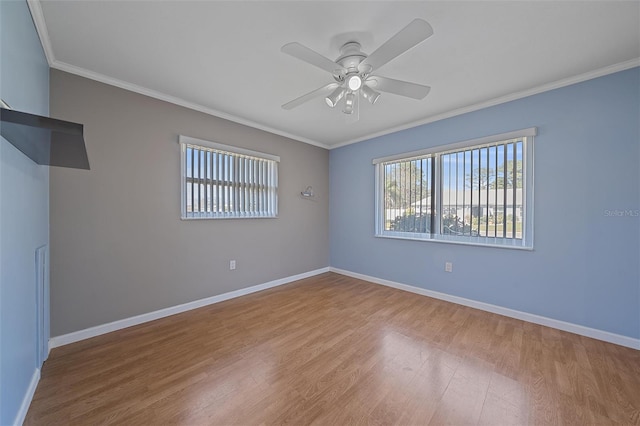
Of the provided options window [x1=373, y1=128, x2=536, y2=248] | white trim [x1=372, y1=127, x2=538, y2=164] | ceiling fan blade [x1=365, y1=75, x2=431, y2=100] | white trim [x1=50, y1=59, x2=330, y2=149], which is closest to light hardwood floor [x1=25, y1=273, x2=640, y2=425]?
window [x1=373, y1=128, x2=536, y2=248]

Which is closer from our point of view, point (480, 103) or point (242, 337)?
point (242, 337)

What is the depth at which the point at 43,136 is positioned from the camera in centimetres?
112

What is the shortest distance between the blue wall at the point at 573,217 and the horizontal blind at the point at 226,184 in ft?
7.78

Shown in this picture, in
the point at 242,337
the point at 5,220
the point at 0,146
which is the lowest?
the point at 242,337

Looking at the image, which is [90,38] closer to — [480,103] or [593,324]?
[480,103]

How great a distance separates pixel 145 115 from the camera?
99.7 inches

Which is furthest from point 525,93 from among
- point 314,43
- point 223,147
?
point 223,147

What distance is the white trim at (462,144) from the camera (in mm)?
2549

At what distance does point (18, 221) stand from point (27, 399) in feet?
3.45

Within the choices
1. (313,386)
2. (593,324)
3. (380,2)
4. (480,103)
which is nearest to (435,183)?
(480,103)

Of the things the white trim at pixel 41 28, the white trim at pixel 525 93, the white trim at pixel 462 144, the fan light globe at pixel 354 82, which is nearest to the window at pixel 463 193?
the white trim at pixel 462 144

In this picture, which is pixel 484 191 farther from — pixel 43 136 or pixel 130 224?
pixel 130 224

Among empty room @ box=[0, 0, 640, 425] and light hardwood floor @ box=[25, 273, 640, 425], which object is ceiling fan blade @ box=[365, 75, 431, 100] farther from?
light hardwood floor @ box=[25, 273, 640, 425]

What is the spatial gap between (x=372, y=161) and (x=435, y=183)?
107cm
